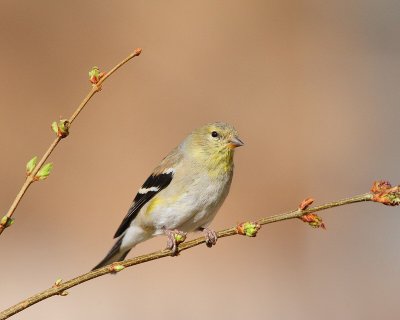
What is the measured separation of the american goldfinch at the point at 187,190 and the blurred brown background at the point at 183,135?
3227 millimetres

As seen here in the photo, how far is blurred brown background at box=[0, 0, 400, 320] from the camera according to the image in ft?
25.6

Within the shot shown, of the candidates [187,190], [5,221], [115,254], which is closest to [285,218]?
[5,221]

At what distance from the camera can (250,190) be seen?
8961 millimetres

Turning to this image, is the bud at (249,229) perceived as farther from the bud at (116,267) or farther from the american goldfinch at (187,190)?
the american goldfinch at (187,190)

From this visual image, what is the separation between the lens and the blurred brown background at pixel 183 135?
779 centimetres

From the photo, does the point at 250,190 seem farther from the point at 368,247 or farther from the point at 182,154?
the point at 182,154

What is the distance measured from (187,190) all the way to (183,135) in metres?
4.85

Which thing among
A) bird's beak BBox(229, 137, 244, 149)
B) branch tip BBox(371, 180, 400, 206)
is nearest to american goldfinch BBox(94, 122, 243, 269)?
bird's beak BBox(229, 137, 244, 149)

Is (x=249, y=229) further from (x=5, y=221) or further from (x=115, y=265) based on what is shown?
(x=5, y=221)

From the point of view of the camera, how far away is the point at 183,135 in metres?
8.59

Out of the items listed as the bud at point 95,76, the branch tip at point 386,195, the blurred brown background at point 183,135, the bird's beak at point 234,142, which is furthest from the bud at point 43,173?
the blurred brown background at point 183,135

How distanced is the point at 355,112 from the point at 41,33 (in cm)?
428

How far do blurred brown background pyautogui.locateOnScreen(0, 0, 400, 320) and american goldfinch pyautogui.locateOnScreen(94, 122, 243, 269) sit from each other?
3.23 m

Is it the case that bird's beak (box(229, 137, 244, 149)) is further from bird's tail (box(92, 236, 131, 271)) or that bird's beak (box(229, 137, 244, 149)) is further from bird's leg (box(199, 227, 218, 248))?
bird's tail (box(92, 236, 131, 271))
